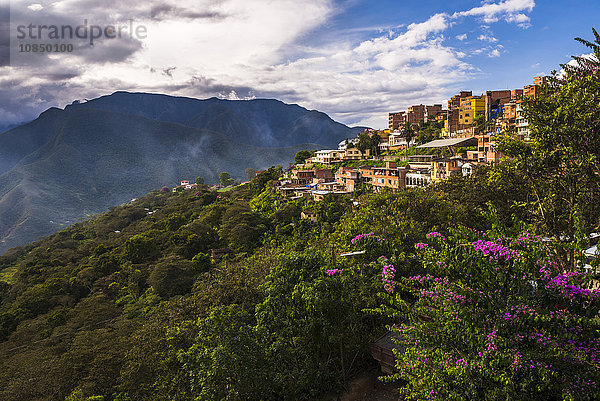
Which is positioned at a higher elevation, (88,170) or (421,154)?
(421,154)

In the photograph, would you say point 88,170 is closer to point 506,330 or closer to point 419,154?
point 419,154

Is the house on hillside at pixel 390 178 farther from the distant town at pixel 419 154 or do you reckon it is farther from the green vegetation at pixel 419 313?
the green vegetation at pixel 419 313

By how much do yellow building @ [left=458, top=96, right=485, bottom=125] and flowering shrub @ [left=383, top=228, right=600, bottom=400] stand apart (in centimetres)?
5995

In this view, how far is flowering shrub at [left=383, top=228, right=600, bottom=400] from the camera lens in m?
4.28

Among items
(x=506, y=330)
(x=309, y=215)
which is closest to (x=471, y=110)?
(x=309, y=215)

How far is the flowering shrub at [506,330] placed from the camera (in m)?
4.28

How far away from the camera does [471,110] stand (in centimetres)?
5794

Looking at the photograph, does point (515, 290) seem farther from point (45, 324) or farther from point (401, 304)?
point (45, 324)

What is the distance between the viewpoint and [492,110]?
188 feet

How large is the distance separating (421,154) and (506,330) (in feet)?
157

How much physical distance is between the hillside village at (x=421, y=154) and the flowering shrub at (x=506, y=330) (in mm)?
29075

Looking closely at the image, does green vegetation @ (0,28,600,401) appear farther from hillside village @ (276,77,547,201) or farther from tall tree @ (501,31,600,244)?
hillside village @ (276,77,547,201)

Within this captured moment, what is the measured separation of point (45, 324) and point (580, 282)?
3126cm

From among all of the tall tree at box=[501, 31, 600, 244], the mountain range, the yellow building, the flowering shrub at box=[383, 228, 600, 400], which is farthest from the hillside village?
the mountain range
